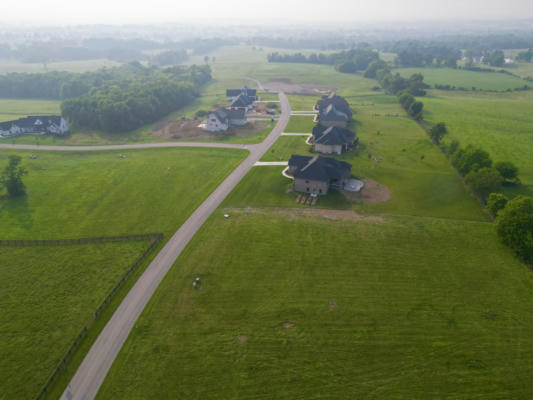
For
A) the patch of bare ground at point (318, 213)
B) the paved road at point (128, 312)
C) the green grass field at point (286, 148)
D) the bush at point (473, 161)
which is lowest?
the paved road at point (128, 312)

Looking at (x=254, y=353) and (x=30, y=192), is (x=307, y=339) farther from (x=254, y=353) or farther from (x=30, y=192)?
(x=30, y=192)

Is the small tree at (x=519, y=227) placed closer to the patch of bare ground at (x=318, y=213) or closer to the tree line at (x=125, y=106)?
the patch of bare ground at (x=318, y=213)

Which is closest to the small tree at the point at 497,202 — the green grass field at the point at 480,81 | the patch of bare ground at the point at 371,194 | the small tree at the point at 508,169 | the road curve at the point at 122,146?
the patch of bare ground at the point at 371,194

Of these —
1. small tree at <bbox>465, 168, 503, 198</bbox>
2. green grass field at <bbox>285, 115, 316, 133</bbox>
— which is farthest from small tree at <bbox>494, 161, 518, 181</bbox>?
green grass field at <bbox>285, 115, 316, 133</bbox>

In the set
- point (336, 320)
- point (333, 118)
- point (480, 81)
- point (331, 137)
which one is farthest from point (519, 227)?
point (480, 81)

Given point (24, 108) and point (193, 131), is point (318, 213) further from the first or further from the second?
point (24, 108)
